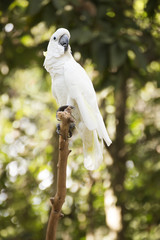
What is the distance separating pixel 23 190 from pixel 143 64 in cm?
209

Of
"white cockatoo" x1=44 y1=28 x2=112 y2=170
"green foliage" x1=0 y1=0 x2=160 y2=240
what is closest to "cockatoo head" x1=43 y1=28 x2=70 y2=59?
"white cockatoo" x1=44 y1=28 x2=112 y2=170

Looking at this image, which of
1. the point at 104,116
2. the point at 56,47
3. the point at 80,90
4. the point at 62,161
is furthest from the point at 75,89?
the point at 104,116

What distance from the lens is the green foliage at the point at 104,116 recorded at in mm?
2311

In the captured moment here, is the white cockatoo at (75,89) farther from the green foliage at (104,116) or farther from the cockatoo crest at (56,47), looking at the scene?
the green foliage at (104,116)

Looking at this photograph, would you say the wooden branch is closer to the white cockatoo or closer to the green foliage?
the white cockatoo

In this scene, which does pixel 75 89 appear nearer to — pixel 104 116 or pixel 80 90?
pixel 80 90

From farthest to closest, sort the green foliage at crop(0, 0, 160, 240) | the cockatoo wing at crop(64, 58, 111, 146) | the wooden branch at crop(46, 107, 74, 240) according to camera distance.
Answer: the green foliage at crop(0, 0, 160, 240) → the cockatoo wing at crop(64, 58, 111, 146) → the wooden branch at crop(46, 107, 74, 240)

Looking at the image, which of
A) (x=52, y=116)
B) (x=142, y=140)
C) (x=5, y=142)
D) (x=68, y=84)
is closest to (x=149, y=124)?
(x=142, y=140)

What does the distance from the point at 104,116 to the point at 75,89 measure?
5.50 ft

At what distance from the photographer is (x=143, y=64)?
2.10 meters

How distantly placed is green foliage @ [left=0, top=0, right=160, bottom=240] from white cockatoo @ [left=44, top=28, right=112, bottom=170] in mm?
577

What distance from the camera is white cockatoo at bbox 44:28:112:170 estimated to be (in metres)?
1.47

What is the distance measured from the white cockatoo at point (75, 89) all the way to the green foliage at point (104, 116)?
1.89 ft

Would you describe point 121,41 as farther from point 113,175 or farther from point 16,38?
point 113,175
